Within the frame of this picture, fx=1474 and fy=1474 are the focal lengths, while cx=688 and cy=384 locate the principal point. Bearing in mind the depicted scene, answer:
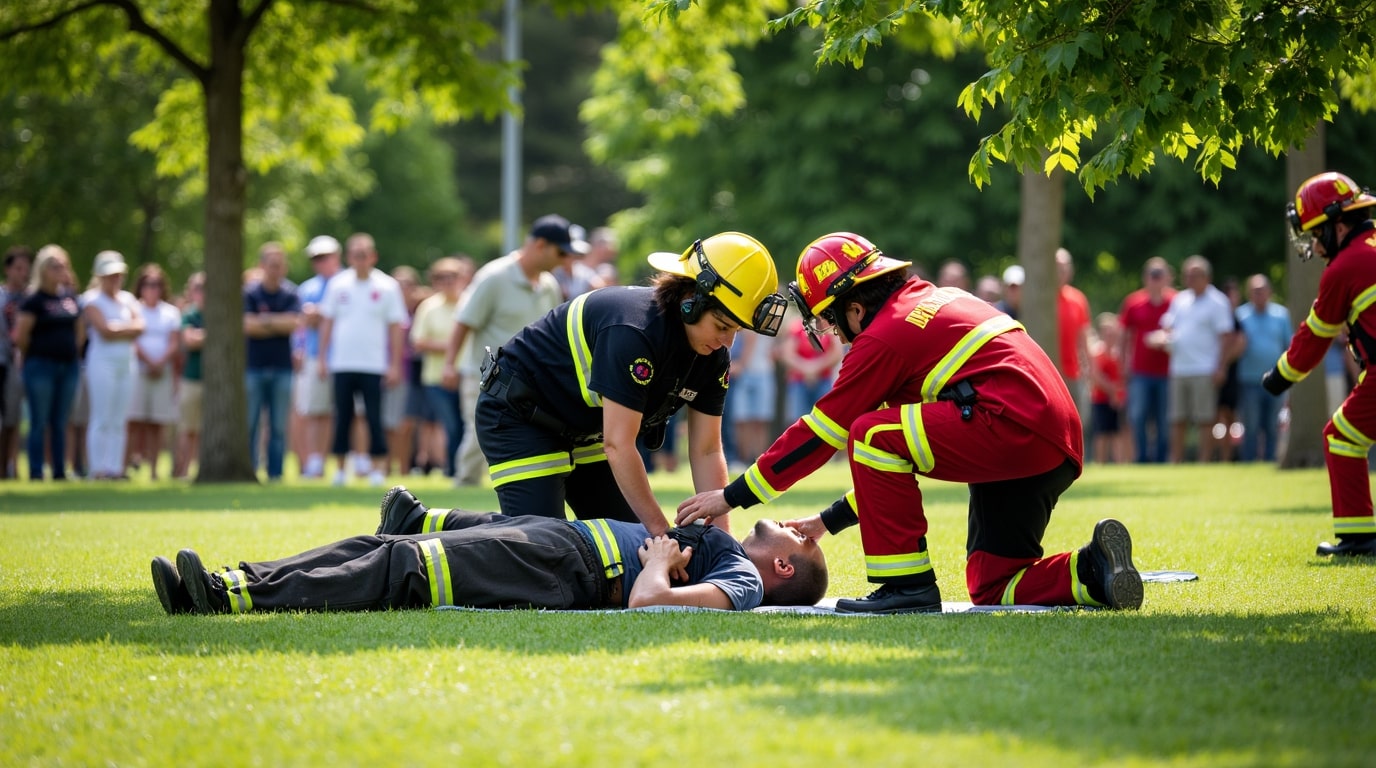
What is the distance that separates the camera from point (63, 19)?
49.8 ft

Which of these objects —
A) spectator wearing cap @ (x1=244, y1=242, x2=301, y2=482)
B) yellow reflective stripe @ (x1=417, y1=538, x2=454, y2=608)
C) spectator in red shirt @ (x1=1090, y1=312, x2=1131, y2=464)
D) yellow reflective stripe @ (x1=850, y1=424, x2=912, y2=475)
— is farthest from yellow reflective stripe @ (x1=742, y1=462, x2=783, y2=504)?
spectator in red shirt @ (x1=1090, y1=312, x2=1131, y2=464)

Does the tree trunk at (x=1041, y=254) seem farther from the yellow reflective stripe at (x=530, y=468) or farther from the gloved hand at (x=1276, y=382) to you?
the yellow reflective stripe at (x=530, y=468)

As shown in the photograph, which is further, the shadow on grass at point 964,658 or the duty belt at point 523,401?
the duty belt at point 523,401

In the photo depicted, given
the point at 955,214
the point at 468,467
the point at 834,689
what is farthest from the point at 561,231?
the point at 955,214

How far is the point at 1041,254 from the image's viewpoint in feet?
52.2

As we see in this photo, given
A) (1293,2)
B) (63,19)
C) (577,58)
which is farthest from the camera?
(577,58)

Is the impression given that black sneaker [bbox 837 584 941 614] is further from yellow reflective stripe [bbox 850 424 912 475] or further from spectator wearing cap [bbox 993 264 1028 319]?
spectator wearing cap [bbox 993 264 1028 319]

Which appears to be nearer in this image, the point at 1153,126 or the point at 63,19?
the point at 1153,126

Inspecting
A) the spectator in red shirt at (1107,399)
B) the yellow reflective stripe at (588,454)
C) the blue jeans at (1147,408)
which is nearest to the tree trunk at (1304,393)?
the blue jeans at (1147,408)

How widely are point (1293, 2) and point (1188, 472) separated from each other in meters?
10.7

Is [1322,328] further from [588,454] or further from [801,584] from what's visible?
[588,454]

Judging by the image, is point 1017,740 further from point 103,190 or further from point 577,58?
point 577,58

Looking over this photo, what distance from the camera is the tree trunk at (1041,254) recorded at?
52.1ft

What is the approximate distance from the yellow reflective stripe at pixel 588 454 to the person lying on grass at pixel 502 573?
102 cm
